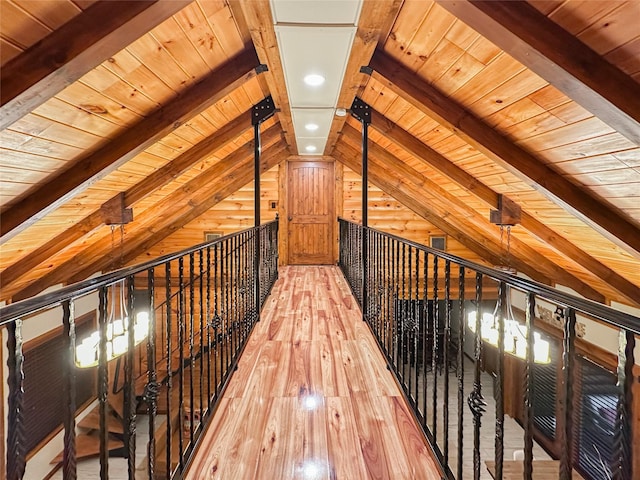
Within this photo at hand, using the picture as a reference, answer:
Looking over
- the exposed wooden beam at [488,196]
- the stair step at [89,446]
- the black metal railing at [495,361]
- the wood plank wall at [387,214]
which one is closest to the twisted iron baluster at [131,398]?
the black metal railing at [495,361]

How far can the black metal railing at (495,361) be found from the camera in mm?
852

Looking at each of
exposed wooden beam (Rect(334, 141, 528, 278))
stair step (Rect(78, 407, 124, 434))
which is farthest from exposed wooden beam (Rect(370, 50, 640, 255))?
stair step (Rect(78, 407, 124, 434))

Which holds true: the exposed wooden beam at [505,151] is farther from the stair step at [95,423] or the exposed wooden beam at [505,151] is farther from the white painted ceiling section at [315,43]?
the stair step at [95,423]

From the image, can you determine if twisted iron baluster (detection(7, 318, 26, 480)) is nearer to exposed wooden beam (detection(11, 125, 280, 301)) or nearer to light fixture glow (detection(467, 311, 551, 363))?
light fixture glow (detection(467, 311, 551, 363))

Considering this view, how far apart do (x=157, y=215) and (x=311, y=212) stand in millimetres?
3068

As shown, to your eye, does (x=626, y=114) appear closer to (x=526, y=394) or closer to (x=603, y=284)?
(x=526, y=394)

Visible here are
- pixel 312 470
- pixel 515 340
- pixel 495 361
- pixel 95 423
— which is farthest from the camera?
pixel 95 423

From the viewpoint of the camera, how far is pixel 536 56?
5.49 feet

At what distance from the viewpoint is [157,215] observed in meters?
6.00

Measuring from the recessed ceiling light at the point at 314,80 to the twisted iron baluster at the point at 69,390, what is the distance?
2.31 meters

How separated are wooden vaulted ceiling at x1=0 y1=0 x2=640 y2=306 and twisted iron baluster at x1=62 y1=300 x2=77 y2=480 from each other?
47.4 inches

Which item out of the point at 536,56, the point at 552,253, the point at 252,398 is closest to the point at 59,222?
the point at 252,398

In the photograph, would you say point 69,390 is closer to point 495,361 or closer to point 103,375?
point 103,375

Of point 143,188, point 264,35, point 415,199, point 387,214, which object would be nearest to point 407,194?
point 415,199
